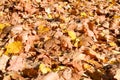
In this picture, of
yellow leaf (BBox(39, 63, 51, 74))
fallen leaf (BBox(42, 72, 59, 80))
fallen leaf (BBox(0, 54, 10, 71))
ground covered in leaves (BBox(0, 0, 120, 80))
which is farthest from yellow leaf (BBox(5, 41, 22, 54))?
fallen leaf (BBox(42, 72, 59, 80))

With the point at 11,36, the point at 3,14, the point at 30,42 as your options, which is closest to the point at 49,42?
the point at 30,42

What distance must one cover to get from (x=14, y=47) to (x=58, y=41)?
47 centimetres

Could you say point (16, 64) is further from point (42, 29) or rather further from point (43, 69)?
point (42, 29)

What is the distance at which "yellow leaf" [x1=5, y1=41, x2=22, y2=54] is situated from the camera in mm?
2998

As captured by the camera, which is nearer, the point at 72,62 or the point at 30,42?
the point at 72,62

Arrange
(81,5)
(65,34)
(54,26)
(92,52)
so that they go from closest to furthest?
(92,52)
(65,34)
(54,26)
(81,5)

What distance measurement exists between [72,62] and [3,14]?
1.61 m

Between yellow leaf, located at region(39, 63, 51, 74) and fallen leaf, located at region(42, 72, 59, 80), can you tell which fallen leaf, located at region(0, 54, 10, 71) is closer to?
yellow leaf, located at region(39, 63, 51, 74)

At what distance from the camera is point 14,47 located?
3.06m

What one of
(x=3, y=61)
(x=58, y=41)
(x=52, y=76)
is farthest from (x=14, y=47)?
(x=52, y=76)

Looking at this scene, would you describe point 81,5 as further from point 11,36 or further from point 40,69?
point 40,69

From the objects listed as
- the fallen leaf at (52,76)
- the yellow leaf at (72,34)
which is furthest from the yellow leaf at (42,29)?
the fallen leaf at (52,76)

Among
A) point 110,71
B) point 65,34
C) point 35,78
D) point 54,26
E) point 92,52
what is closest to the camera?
point 35,78

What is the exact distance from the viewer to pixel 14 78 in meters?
2.58
